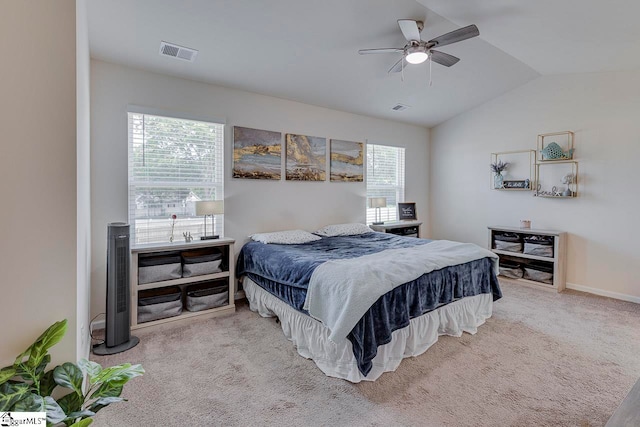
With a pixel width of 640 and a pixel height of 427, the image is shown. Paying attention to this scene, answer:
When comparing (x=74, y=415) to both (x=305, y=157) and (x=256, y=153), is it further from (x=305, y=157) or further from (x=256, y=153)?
(x=305, y=157)

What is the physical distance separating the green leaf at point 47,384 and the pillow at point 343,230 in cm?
329

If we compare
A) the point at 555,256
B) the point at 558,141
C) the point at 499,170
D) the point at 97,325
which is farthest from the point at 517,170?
the point at 97,325

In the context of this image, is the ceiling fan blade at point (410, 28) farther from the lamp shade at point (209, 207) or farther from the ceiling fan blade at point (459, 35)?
the lamp shade at point (209, 207)

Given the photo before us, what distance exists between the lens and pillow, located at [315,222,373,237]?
14.1 feet

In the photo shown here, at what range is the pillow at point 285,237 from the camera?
3615mm

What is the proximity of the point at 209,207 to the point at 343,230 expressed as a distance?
1.92m

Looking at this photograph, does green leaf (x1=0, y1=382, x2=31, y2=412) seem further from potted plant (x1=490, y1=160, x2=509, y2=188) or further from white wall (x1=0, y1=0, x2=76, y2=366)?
potted plant (x1=490, y1=160, x2=509, y2=188)

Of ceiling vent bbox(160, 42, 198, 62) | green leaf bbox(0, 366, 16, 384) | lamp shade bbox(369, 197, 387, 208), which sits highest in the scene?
ceiling vent bbox(160, 42, 198, 62)

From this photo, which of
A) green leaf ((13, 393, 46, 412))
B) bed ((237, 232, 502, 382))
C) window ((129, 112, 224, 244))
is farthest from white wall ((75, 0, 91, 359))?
bed ((237, 232, 502, 382))

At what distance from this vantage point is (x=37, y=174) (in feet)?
4.17

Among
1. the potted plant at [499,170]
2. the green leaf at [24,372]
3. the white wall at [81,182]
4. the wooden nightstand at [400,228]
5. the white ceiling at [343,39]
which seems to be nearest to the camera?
the green leaf at [24,372]

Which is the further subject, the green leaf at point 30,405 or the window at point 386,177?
the window at point 386,177

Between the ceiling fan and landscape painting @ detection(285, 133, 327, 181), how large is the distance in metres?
1.70

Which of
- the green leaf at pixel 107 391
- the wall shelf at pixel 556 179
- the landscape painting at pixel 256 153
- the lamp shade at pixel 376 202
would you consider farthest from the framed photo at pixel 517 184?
the green leaf at pixel 107 391
